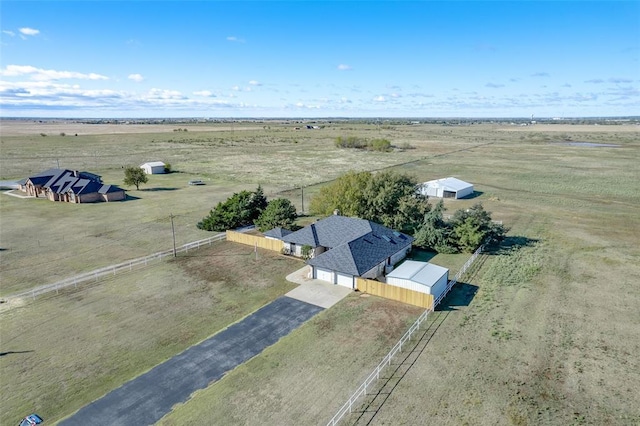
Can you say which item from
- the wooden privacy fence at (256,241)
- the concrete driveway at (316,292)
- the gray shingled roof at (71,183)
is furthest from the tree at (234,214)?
the gray shingled roof at (71,183)

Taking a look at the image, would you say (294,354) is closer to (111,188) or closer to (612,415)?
(612,415)

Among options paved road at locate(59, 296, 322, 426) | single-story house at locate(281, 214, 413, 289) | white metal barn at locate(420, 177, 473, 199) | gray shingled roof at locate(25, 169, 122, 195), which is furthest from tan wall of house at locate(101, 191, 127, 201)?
white metal barn at locate(420, 177, 473, 199)

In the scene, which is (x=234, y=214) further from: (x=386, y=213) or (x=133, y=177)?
(x=133, y=177)

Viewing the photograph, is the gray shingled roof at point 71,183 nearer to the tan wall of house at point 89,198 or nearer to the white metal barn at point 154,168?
the tan wall of house at point 89,198

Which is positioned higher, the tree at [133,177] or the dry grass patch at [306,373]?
the tree at [133,177]

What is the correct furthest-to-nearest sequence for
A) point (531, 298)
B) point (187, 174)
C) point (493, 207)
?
point (187, 174) → point (493, 207) → point (531, 298)

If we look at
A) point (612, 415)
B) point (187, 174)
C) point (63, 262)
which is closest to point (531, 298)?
point (612, 415)

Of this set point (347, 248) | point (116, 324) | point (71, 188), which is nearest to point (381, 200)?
point (347, 248)
